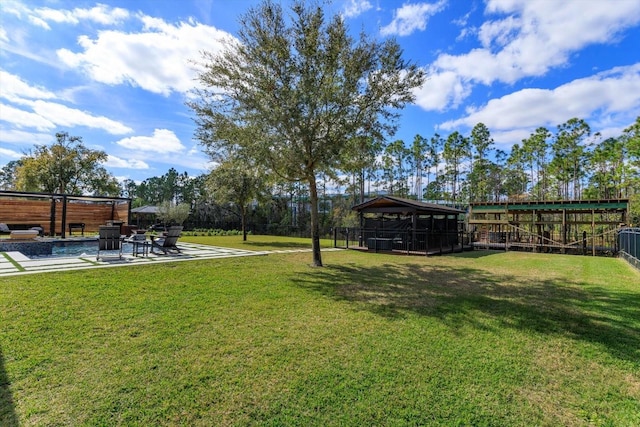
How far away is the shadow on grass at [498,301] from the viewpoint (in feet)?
13.5

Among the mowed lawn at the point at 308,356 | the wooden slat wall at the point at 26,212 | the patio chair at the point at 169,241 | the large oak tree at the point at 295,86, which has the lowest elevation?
the mowed lawn at the point at 308,356

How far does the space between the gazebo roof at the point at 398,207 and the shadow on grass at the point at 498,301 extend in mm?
5866

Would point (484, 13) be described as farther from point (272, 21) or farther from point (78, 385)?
point (78, 385)

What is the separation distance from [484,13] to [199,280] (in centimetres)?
1349

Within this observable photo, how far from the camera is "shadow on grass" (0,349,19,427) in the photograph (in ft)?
6.73

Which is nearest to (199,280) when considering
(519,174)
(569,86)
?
(569,86)

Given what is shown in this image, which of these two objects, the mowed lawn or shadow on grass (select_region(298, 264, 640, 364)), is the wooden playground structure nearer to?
shadow on grass (select_region(298, 264, 640, 364))

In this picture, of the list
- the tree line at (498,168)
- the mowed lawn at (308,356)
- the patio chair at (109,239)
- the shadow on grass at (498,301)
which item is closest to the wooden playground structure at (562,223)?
the tree line at (498,168)

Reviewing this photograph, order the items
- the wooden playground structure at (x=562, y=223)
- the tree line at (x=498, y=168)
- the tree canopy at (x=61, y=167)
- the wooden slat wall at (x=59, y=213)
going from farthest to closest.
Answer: the tree line at (x=498, y=168) → the tree canopy at (x=61, y=167) → the wooden slat wall at (x=59, y=213) → the wooden playground structure at (x=562, y=223)

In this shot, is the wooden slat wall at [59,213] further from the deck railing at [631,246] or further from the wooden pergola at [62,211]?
the deck railing at [631,246]

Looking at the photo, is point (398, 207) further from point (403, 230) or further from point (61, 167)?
point (61, 167)

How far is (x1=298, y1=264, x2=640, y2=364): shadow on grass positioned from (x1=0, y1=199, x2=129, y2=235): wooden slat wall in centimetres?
1681

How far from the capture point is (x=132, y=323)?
12.8 ft

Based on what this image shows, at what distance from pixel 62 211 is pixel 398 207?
16973 mm
